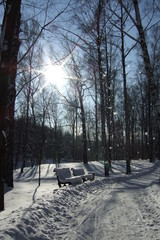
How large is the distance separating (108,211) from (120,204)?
936 millimetres

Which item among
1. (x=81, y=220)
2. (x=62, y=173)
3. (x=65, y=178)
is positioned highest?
(x=62, y=173)

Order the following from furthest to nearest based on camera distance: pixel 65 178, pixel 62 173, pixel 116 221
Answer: pixel 62 173 → pixel 65 178 → pixel 116 221

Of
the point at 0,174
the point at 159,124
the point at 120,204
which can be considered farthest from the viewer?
the point at 159,124

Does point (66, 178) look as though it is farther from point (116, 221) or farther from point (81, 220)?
point (116, 221)

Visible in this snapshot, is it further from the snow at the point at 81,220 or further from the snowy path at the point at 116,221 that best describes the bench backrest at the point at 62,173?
the snowy path at the point at 116,221

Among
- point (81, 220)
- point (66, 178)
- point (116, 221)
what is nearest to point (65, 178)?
point (66, 178)

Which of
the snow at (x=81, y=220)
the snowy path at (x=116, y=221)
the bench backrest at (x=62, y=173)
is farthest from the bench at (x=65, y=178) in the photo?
the snowy path at (x=116, y=221)

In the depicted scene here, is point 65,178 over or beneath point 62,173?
beneath

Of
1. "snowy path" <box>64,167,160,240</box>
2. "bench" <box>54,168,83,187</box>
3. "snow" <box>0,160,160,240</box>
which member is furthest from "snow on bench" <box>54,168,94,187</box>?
"snowy path" <box>64,167,160,240</box>

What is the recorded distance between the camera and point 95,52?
15570mm

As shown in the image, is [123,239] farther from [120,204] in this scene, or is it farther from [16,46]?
[16,46]

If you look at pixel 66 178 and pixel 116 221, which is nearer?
pixel 116 221

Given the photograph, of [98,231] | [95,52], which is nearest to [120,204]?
[98,231]

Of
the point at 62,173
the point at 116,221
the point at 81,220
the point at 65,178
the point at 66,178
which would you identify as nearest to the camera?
the point at 116,221
